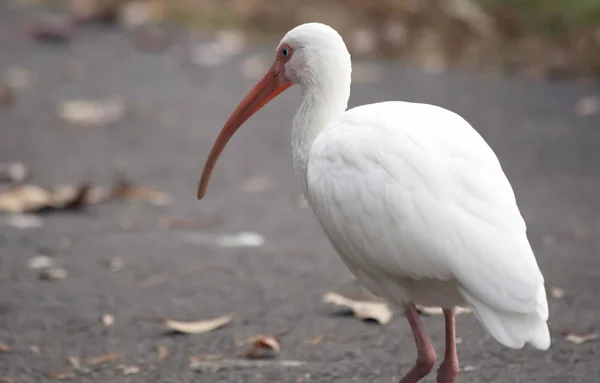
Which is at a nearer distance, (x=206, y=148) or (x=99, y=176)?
(x=99, y=176)

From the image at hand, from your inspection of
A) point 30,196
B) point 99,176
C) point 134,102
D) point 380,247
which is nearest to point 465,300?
point 380,247

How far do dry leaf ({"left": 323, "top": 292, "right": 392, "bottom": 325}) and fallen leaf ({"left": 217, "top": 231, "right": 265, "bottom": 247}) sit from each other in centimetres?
125

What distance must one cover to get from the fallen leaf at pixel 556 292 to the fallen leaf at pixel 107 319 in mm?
2160

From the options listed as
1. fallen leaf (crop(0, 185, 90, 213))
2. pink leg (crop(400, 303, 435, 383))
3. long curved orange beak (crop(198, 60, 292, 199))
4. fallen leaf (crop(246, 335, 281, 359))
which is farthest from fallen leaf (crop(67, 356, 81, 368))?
fallen leaf (crop(0, 185, 90, 213))

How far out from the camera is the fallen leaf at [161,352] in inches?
187

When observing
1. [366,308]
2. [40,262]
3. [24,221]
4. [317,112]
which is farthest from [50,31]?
[317,112]

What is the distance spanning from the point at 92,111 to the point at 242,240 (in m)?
3.66

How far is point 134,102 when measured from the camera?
1009 centimetres

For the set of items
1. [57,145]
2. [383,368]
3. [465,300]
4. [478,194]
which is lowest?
[57,145]

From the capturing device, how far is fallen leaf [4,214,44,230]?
22.2 feet

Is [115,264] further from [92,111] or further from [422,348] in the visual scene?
[92,111]

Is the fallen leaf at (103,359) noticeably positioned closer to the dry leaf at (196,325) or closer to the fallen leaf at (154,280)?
the dry leaf at (196,325)

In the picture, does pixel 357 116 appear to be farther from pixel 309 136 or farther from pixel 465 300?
pixel 465 300

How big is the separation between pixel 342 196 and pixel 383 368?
1.05 m
